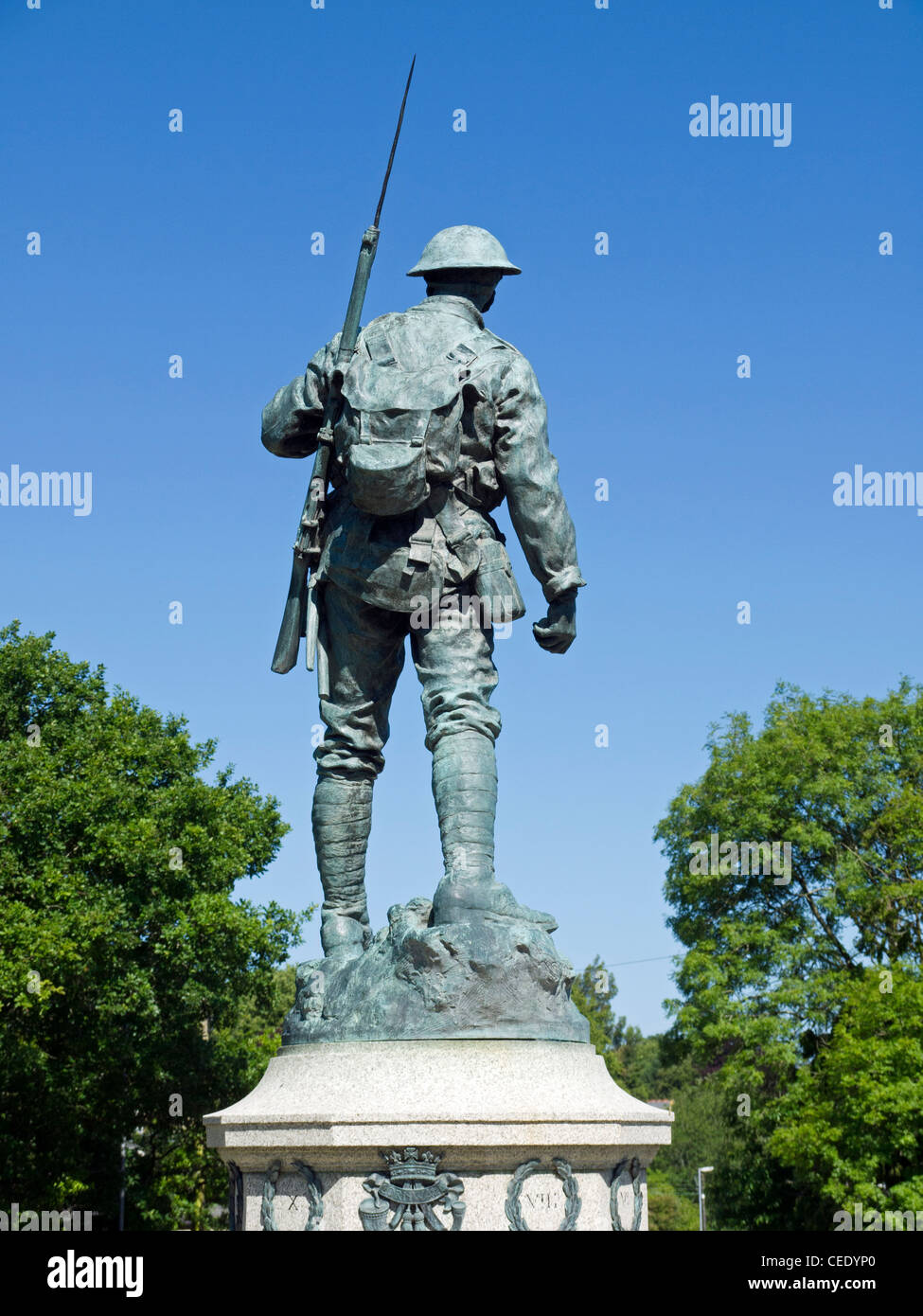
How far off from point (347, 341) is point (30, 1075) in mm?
23389

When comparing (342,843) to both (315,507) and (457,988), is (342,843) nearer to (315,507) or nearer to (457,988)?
(457,988)

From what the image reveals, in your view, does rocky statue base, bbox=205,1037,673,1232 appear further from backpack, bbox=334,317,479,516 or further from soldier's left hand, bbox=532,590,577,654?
backpack, bbox=334,317,479,516

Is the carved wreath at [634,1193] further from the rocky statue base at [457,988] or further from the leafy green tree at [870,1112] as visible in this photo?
the leafy green tree at [870,1112]

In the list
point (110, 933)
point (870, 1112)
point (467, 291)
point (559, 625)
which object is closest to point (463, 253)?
point (467, 291)

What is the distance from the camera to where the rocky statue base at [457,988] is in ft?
21.6

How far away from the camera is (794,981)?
31891 millimetres

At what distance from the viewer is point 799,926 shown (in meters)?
33.3

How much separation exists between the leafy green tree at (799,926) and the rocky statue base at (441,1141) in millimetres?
23622

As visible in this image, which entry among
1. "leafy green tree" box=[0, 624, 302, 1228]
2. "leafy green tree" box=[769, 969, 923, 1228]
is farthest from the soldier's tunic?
"leafy green tree" box=[769, 969, 923, 1228]

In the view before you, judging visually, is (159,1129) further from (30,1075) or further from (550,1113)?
(550,1113)

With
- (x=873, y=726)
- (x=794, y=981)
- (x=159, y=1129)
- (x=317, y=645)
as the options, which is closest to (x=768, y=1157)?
(x=794, y=981)

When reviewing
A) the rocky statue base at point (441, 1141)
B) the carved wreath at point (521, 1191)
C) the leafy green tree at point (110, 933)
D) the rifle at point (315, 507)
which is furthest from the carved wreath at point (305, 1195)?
the leafy green tree at point (110, 933)

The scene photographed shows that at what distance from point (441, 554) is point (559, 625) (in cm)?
74

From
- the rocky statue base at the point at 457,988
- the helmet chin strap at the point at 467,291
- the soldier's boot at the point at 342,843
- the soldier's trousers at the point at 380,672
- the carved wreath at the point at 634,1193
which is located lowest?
the carved wreath at the point at 634,1193
